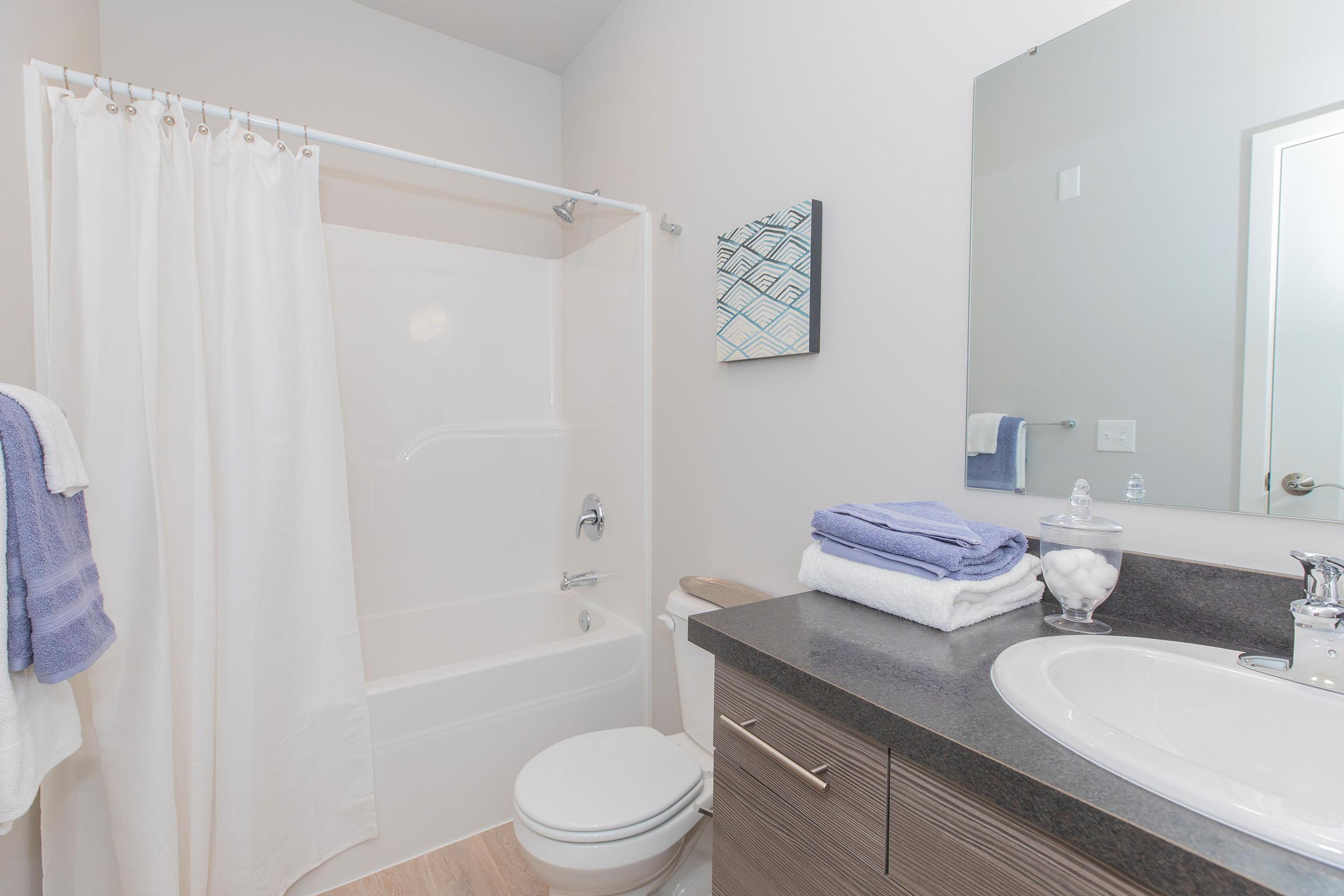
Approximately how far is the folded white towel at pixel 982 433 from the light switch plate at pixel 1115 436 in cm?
16

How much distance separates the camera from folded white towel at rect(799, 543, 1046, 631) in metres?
0.85

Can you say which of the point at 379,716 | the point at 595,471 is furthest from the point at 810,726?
the point at 595,471

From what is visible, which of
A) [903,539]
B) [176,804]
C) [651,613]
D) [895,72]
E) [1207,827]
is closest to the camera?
[1207,827]

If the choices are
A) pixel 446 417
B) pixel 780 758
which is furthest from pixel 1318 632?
pixel 446 417

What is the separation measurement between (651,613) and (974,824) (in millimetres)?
1660

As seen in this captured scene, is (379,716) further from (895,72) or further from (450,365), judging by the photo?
(895,72)

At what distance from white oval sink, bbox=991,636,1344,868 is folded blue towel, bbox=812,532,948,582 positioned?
15 centimetres

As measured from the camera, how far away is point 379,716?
1.67 meters

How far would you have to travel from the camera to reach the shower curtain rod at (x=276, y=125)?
4.38ft

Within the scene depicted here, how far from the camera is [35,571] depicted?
88cm

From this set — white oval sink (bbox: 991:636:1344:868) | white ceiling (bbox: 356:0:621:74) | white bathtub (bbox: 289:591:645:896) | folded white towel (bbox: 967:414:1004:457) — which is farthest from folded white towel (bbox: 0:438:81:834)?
white ceiling (bbox: 356:0:621:74)

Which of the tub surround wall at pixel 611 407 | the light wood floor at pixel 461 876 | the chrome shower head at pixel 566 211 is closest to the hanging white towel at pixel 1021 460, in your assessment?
the tub surround wall at pixel 611 407

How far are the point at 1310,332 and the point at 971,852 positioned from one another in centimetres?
78

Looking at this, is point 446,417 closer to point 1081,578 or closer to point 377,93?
point 377,93
